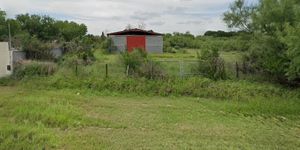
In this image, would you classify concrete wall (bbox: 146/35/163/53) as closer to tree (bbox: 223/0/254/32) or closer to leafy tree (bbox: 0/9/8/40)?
leafy tree (bbox: 0/9/8/40)

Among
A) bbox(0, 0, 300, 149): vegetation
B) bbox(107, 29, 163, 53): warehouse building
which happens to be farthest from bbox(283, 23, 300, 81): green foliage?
bbox(107, 29, 163, 53): warehouse building

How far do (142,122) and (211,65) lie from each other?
8.36 metres

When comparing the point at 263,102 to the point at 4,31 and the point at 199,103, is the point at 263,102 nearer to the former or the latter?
the point at 199,103

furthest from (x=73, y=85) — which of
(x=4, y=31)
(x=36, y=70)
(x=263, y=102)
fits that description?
(x=4, y=31)

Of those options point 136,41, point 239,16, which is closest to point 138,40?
point 136,41

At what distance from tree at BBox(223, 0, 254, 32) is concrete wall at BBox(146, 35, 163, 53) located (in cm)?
2264

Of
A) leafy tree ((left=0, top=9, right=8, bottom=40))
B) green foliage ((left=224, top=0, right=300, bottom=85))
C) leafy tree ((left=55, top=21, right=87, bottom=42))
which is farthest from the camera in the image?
leafy tree ((left=55, top=21, right=87, bottom=42))

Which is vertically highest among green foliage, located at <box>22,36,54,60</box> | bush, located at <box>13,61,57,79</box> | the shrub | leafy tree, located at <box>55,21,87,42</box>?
leafy tree, located at <box>55,21,87,42</box>

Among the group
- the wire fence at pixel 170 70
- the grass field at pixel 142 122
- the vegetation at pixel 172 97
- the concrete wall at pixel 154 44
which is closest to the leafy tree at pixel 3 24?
the concrete wall at pixel 154 44

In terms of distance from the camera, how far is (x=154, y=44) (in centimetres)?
4431

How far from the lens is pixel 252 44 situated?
19.0 m

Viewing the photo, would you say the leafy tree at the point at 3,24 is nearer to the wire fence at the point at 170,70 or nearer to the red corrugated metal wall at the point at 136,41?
the red corrugated metal wall at the point at 136,41

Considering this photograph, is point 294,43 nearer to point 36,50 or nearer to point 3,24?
point 36,50

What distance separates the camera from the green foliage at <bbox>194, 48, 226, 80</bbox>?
717 inches
